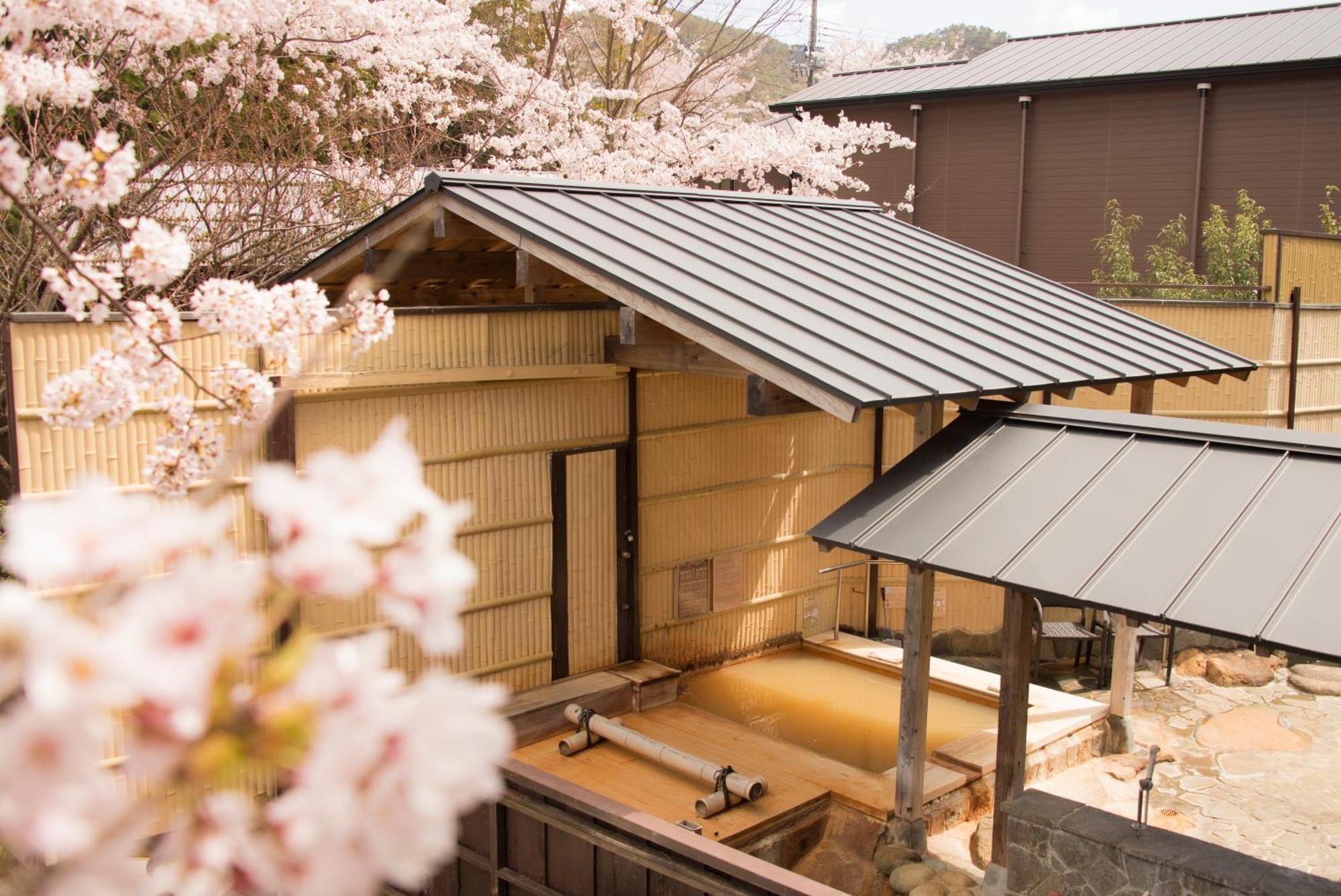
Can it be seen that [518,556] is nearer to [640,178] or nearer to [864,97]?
[640,178]

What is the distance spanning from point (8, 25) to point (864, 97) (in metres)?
21.3

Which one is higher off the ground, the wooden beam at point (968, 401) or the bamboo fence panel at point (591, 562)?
the wooden beam at point (968, 401)

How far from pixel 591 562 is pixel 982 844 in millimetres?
3522

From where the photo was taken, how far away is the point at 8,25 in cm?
384

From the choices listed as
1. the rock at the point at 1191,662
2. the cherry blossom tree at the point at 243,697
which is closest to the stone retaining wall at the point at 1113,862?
the cherry blossom tree at the point at 243,697

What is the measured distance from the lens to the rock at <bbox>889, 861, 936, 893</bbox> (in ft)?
22.7

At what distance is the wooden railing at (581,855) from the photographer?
501 cm

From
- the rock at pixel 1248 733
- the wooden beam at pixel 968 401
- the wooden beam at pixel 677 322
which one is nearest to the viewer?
the wooden beam at pixel 677 322

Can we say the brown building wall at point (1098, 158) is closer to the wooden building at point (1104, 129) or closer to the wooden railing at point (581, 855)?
the wooden building at point (1104, 129)

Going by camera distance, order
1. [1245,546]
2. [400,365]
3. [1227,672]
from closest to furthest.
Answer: [1245,546] → [400,365] → [1227,672]

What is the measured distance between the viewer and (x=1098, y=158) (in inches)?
821

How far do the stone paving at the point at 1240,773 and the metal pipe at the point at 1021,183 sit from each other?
12.5 m

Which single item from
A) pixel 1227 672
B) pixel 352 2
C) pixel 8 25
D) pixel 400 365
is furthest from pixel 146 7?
pixel 1227 672

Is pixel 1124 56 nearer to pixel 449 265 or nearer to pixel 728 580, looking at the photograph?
pixel 728 580
